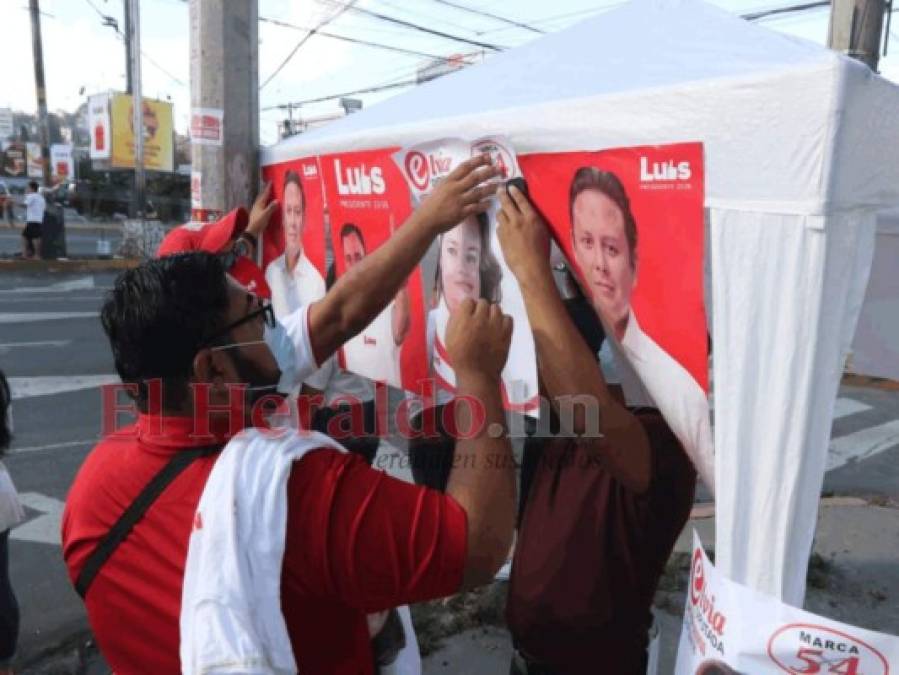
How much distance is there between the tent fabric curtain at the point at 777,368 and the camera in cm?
124

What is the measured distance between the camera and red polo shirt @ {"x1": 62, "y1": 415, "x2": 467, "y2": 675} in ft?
3.97

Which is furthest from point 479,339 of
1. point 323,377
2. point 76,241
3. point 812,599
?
point 76,241

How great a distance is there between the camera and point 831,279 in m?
1.24

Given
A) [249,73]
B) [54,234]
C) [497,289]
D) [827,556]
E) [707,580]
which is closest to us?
[707,580]

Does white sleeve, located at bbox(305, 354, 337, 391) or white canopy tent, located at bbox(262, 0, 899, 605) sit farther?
white sleeve, located at bbox(305, 354, 337, 391)

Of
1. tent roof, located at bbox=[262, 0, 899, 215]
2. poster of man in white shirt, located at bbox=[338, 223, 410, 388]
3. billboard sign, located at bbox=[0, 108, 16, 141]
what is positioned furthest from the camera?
billboard sign, located at bbox=[0, 108, 16, 141]

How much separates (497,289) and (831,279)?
2.49 ft

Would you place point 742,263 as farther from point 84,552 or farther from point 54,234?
point 54,234

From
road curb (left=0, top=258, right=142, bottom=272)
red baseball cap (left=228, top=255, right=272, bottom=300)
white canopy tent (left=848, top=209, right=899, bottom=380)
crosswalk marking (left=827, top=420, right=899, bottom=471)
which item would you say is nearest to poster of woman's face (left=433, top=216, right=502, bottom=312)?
red baseball cap (left=228, top=255, right=272, bottom=300)

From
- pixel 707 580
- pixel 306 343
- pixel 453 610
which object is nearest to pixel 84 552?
pixel 306 343

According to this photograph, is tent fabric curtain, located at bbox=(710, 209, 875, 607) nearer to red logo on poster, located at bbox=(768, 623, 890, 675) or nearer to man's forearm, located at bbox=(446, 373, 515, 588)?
red logo on poster, located at bbox=(768, 623, 890, 675)

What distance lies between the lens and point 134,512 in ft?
4.25

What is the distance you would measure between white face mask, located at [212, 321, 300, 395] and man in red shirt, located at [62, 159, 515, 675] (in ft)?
0.07

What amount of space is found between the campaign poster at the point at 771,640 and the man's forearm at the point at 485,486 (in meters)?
0.45
